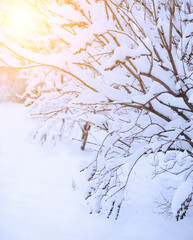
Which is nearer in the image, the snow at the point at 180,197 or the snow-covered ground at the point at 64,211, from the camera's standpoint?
the snow at the point at 180,197

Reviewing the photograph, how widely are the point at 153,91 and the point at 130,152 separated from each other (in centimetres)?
95

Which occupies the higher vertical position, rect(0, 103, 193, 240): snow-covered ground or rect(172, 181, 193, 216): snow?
rect(172, 181, 193, 216): snow

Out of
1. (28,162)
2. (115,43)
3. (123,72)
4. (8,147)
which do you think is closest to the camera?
(115,43)

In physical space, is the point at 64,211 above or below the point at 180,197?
below

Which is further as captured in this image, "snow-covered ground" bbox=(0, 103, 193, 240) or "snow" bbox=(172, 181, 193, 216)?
"snow-covered ground" bbox=(0, 103, 193, 240)

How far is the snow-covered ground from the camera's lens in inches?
139

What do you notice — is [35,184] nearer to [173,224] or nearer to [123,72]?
[173,224]

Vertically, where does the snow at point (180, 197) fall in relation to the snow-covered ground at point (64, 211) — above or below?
above

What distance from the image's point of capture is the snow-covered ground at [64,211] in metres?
3.54

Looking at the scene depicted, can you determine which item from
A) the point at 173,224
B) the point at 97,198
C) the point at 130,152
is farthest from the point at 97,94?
the point at 173,224

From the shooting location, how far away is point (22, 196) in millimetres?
4746

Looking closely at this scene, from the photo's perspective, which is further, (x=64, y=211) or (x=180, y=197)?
(x=64, y=211)

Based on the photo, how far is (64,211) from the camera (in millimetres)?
4223

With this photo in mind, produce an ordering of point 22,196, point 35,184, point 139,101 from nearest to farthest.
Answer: point 139,101, point 22,196, point 35,184
